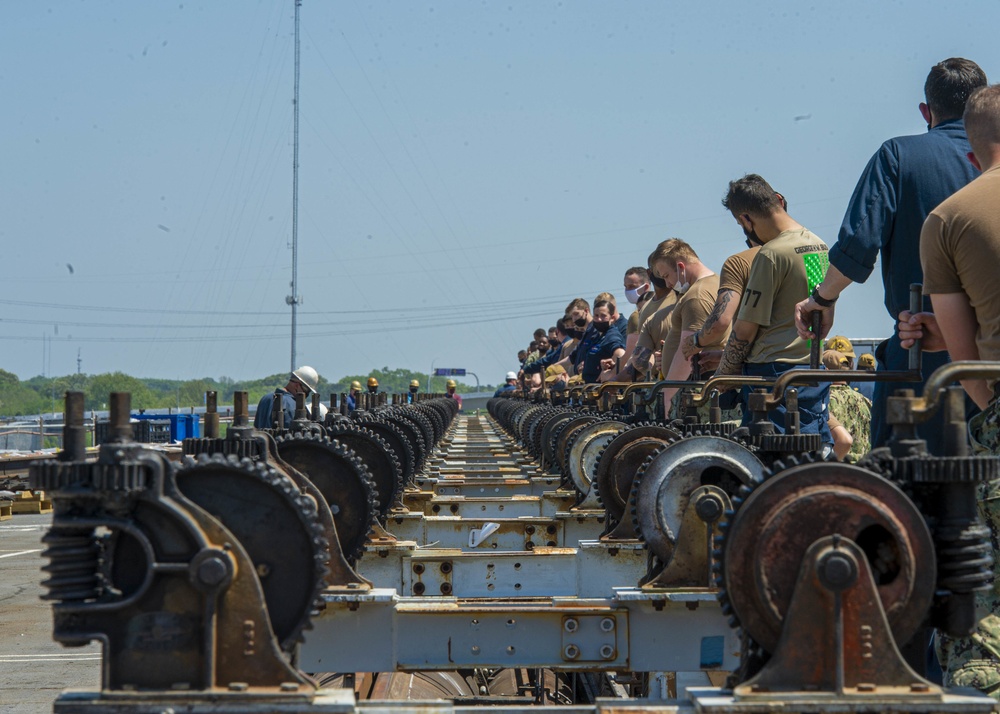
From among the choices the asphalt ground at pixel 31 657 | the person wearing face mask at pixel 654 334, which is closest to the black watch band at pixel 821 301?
the asphalt ground at pixel 31 657

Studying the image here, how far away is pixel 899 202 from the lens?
5176 mm

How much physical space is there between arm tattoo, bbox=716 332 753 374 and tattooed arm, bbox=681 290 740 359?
612mm

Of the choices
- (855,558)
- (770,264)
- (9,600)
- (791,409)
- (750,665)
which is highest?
(770,264)

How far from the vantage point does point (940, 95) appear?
17.6 feet

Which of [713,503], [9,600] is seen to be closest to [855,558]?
[713,503]

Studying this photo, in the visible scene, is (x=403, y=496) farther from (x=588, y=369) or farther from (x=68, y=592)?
(x=588, y=369)

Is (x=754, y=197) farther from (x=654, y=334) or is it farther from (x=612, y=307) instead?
(x=612, y=307)

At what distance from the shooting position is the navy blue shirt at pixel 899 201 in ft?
16.8

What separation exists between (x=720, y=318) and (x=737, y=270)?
1.02 feet

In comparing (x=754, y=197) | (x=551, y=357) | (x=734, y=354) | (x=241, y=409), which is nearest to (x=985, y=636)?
(x=241, y=409)

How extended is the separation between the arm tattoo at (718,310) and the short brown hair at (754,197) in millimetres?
528

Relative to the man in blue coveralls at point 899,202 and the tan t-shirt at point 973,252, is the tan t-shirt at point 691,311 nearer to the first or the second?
the man in blue coveralls at point 899,202

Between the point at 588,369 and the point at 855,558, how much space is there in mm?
13315

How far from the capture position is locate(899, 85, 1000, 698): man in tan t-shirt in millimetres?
3781
